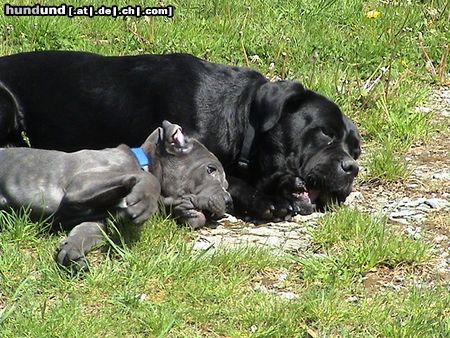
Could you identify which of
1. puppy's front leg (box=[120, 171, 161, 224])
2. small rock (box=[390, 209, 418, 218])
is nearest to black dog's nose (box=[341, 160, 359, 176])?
small rock (box=[390, 209, 418, 218])

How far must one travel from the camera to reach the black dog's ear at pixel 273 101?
5.93 m

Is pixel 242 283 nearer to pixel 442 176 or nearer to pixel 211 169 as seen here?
pixel 211 169

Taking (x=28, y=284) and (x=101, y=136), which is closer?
(x=28, y=284)

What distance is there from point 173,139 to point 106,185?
2.39ft

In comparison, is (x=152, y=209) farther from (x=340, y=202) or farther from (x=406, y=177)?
(x=406, y=177)

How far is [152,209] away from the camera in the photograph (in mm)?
4816

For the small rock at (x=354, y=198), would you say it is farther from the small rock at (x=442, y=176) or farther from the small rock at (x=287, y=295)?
the small rock at (x=287, y=295)

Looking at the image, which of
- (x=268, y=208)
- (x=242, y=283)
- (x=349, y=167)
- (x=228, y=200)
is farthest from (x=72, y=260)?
(x=349, y=167)

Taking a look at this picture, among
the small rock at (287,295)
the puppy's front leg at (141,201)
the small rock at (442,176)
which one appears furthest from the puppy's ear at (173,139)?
the small rock at (442,176)

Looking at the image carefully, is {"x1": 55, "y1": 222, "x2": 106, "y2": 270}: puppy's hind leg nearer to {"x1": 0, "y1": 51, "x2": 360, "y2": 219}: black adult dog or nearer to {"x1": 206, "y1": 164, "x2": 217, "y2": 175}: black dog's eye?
{"x1": 206, "y1": 164, "x2": 217, "y2": 175}: black dog's eye

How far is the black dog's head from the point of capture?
5832 millimetres

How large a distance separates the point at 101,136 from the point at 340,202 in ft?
5.43

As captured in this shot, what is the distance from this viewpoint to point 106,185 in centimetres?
473

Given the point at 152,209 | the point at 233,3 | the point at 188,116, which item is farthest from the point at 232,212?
the point at 233,3
